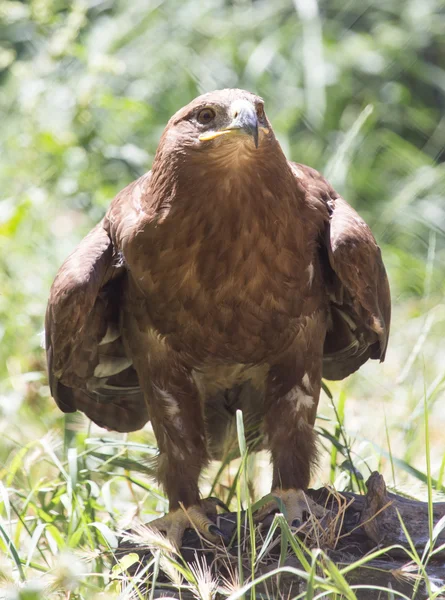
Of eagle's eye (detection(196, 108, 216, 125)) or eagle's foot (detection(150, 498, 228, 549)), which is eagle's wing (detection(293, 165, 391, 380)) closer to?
eagle's eye (detection(196, 108, 216, 125))

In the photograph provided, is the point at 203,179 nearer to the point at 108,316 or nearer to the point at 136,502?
the point at 108,316

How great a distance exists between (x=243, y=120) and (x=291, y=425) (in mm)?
1168

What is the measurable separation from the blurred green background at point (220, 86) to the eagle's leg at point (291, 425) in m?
1.12

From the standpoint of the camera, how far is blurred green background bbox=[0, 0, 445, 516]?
554cm

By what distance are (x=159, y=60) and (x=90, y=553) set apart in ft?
15.9

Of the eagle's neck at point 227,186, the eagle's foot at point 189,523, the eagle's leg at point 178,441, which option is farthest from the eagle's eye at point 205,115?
the eagle's foot at point 189,523

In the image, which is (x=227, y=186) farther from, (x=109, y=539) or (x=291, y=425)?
(x=109, y=539)

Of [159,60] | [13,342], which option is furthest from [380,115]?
[13,342]

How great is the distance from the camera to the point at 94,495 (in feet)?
13.5

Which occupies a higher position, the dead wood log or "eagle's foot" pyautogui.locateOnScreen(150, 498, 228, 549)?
the dead wood log

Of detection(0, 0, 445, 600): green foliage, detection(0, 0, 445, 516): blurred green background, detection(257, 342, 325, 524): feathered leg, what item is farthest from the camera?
detection(0, 0, 445, 516): blurred green background

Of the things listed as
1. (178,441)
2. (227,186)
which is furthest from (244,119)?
(178,441)

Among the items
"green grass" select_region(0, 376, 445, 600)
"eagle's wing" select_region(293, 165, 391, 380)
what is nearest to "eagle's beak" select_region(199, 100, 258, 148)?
"eagle's wing" select_region(293, 165, 391, 380)

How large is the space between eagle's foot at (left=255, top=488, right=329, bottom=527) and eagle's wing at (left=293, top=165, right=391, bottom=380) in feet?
2.08
